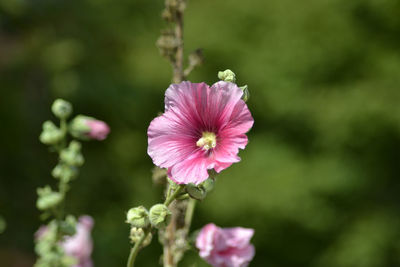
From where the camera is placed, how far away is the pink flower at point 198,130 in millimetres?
561

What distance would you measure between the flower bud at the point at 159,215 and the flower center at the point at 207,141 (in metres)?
0.10

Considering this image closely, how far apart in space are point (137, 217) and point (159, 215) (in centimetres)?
3

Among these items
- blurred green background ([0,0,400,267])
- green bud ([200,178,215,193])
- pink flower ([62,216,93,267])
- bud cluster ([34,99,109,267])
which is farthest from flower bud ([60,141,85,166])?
blurred green background ([0,0,400,267])

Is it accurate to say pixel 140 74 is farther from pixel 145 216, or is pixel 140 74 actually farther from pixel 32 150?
pixel 145 216

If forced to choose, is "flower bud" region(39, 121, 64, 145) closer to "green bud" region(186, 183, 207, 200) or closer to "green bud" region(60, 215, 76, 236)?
"green bud" region(60, 215, 76, 236)

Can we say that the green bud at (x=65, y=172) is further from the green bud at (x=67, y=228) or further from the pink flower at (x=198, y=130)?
the pink flower at (x=198, y=130)

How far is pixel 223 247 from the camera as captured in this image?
749 mm

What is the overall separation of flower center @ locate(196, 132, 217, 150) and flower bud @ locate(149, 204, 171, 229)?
10 centimetres

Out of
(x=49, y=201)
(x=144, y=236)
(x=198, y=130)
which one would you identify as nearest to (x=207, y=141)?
(x=198, y=130)

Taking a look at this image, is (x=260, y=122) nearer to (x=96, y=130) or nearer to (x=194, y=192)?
(x=96, y=130)

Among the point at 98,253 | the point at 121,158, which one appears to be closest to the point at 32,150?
the point at 121,158

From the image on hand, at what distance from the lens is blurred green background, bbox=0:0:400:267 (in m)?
3.10

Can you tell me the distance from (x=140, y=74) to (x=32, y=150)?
840mm

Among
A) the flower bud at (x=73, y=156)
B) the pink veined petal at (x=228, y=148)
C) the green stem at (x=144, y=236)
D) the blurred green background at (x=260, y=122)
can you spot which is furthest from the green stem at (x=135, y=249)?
the blurred green background at (x=260, y=122)
